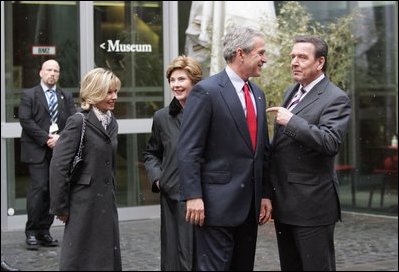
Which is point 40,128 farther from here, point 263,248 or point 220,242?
point 220,242

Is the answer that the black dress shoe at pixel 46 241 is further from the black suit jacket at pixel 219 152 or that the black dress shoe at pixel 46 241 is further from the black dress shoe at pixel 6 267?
the black suit jacket at pixel 219 152

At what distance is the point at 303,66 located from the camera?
5.11 meters

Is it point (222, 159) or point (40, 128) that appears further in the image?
point (40, 128)

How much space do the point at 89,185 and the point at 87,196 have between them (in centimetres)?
7

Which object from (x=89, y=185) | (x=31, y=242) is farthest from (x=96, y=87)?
(x=31, y=242)

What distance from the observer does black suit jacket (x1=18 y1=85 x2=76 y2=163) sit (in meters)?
8.79

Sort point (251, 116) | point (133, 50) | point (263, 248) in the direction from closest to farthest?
point (251, 116) < point (263, 248) < point (133, 50)

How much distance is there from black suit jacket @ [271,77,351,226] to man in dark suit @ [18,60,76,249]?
4.21 meters

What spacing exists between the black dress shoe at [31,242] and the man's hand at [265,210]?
14.1 ft

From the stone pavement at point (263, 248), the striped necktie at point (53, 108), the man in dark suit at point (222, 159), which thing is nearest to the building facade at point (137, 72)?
the stone pavement at point (263, 248)

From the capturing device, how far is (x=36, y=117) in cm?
885

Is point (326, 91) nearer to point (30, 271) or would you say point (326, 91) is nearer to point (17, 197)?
point (30, 271)

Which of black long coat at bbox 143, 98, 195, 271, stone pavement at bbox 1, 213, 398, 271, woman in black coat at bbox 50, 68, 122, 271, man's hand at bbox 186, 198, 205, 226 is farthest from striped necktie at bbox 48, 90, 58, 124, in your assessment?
man's hand at bbox 186, 198, 205, 226

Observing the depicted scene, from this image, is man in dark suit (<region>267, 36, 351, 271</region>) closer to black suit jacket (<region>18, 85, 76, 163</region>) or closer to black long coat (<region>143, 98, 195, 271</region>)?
black long coat (<region>143, 98, 195, 271</region>)
